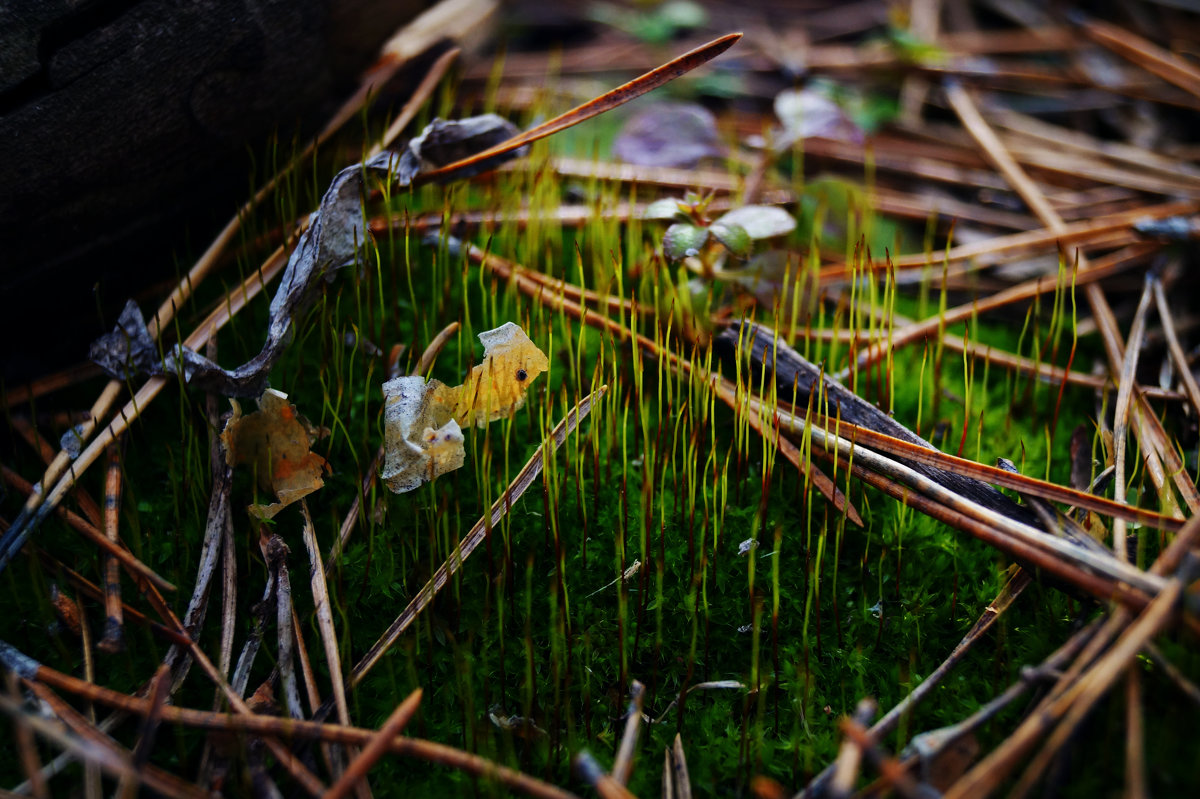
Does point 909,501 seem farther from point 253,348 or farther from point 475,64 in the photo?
point 475,64

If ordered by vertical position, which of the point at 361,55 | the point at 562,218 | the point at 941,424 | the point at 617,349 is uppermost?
the point at 361,55

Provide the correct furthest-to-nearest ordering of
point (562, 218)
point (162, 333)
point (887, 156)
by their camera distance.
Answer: point (887, 156), point (562, 218), point (162, 333)

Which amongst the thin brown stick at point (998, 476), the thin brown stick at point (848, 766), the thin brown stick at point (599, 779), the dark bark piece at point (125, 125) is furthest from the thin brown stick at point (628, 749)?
the dark bark piece at point (125, 125)

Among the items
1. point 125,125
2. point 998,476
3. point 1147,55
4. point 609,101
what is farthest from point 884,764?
point 1147,55

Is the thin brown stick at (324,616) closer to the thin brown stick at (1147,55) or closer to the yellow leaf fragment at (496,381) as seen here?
the yellow leaf fragment at (496,381)

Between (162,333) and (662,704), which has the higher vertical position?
(162,333)

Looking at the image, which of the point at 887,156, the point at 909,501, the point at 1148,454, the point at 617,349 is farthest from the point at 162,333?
the point at 887,156
